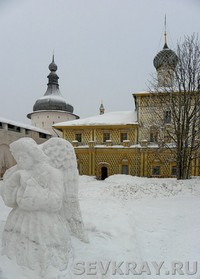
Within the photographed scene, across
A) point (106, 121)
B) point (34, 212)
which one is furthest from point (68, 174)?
point (106, 121)

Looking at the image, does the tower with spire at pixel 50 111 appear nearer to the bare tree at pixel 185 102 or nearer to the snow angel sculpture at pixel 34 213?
the bare tree at pixel 185 102

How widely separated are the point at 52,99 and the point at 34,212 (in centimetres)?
3345

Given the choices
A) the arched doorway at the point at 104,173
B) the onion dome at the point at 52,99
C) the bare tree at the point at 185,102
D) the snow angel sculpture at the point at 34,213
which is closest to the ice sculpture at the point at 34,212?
the snow angel sculpture at the point at 34,213

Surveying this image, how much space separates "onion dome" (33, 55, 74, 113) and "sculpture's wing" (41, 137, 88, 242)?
31744 millimetres

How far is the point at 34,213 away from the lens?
148 inches

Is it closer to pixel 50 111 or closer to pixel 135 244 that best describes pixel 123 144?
pixel 135 244

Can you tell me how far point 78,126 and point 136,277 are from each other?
1934 centimetres

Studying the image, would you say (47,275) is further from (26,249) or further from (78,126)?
(78,126)

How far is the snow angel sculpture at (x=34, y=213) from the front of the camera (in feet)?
11.8

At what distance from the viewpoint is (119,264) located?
14.1 feet

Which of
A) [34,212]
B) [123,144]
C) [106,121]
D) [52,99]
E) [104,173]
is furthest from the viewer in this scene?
[52,99]

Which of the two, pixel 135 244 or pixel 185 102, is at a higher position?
pixel 185 102

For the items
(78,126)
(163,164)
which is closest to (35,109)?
(78,126)

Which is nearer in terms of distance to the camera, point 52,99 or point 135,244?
point 135,244
